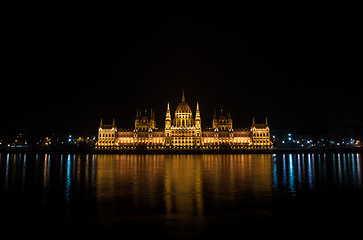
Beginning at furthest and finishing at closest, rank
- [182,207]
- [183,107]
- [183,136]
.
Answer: [183,107] < [183,136] < [182,207]

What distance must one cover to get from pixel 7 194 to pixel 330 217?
57.8ft

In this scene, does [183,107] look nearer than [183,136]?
No

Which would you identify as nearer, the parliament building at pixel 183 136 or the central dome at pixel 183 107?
the parliament building at pixel 183 136

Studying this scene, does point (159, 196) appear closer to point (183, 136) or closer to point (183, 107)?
point (183, 136)

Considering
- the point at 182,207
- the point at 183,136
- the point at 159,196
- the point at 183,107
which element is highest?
the point at 183,107

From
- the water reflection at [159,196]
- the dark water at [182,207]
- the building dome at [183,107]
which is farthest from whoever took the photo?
the building dome at [183,107]

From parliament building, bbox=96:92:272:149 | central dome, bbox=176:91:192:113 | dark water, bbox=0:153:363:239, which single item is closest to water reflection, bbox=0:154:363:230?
dark water, bbox=0:153:363:239

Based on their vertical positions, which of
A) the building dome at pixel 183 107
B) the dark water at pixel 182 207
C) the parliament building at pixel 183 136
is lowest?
the dark water at pixel 182 207

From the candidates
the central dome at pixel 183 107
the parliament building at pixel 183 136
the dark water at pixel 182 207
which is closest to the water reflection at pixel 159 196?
the dark water at pixel 182 207

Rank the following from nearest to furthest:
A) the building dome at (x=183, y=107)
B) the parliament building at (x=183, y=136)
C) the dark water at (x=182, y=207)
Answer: the dark water at (x=182, y=207) < the parliament building at (x=183, y=136) < the building dome at (x=183, y=107)

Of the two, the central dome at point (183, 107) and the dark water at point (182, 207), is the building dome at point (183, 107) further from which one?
the dark water at point (182, 207)

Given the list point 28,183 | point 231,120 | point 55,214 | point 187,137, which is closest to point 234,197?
point 55,214

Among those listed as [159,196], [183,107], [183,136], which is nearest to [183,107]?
[183,107]

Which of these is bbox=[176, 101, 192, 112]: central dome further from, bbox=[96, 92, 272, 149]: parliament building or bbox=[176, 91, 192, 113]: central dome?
bbox=[96, 92, 272, 149]: parliament building
